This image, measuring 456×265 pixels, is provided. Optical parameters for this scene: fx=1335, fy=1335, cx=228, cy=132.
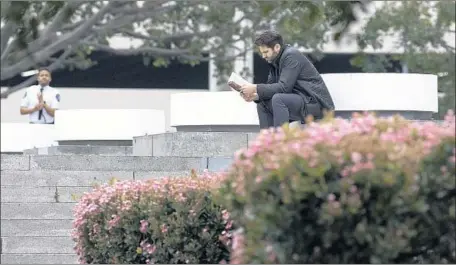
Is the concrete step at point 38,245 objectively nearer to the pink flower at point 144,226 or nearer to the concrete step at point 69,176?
the concrete step at point 69,176

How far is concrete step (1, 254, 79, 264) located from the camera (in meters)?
11.6

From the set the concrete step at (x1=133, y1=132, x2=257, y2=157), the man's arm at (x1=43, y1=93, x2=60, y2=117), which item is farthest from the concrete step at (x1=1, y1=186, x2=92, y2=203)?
the man's arm at (x1=43, y1=93, x2=60, y2=117)

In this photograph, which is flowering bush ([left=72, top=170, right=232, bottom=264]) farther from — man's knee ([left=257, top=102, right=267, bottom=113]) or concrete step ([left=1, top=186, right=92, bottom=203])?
concrete step ([left=1, top=186, right=92, bottom=203])

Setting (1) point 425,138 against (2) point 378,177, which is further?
(1) point 425,138

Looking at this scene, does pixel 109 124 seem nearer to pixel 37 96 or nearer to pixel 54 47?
pixel 37 96

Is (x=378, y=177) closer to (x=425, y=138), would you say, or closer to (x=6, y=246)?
A: (x=425, y=138)

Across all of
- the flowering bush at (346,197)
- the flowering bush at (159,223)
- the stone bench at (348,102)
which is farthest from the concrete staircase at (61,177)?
the flowering bush at (346,197)

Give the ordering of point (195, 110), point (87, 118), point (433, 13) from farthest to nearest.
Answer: point (433, 13), point (87, 118), point (195, 110)

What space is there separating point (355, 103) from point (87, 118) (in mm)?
4264

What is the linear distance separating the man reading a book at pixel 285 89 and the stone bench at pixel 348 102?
172 cm

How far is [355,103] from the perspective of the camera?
42.7ft

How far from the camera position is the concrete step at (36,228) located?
12008 millimetres

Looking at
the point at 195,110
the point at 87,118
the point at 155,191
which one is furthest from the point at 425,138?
the point at 87,118

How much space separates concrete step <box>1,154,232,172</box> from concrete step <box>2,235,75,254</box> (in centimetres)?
130
